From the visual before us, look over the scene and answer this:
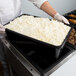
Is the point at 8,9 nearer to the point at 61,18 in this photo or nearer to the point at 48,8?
the point at 48,8

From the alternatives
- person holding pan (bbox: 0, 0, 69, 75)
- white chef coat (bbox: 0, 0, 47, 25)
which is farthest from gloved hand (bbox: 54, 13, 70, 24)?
white chef coat (bbox: 0, 0, 47, 25)

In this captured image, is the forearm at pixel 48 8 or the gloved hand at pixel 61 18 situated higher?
the forearm at pixel 48 8

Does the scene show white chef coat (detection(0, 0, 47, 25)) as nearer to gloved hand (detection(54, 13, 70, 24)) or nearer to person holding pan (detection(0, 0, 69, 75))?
person holding pan (detection(0, 0, 69, 75))

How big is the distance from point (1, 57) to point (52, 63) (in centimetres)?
100

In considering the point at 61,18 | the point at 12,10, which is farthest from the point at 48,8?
the point at 12,10

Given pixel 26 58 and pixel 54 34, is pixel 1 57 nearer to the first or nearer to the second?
pixel 26 58

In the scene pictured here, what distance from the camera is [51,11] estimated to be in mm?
1646

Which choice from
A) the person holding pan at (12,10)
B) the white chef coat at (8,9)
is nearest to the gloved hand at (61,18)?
the person holding pan at (12,10)

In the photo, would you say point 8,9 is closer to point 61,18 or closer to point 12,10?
point 12,10

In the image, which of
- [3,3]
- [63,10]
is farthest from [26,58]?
[63,10]

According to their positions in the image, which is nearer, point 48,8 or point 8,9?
point 8,9

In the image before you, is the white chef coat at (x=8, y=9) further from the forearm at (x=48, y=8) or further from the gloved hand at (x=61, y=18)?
the gloved hand at (x=61, y=18)

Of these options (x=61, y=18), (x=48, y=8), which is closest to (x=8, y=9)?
(x=48, y=8)

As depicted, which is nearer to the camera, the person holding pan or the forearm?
the person holding pan
